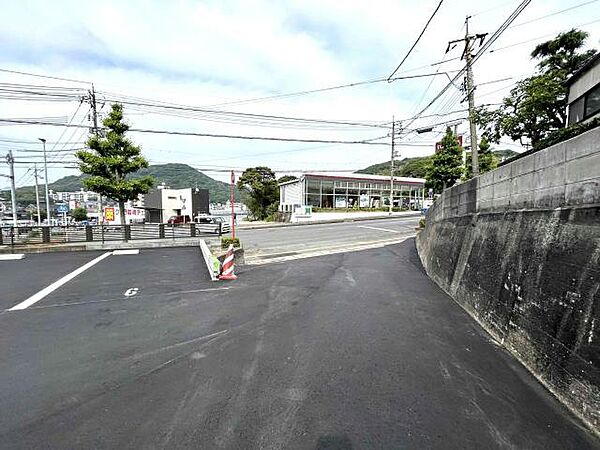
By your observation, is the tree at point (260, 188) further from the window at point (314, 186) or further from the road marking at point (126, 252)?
the road marking at point (126, 252)

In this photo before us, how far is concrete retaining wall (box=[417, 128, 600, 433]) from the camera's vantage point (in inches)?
123

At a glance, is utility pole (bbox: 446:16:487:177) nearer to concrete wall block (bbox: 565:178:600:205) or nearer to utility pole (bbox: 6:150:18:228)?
concrete wall block (bbox: 565:178:600:205)

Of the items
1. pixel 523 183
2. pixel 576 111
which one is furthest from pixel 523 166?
pixel 576 111

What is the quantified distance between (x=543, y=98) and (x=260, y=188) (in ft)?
129

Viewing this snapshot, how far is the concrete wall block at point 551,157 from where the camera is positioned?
14.0 ft

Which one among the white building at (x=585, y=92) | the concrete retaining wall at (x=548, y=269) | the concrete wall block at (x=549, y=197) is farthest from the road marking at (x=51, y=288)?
the white building at (x=585, y=92)

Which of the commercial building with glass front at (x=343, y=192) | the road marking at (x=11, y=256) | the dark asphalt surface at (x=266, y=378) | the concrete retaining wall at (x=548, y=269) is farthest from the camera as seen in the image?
the commercial building with glass front at (x=343, y=192)

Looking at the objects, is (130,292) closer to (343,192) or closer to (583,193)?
(583,193)

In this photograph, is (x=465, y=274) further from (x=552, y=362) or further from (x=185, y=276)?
(x=185, y=276)

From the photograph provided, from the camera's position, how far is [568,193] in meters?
4.03

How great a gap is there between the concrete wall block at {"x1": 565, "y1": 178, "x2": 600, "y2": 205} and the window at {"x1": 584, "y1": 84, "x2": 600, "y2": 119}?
8.96 meters

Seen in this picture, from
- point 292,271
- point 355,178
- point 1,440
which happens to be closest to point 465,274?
point 292,271

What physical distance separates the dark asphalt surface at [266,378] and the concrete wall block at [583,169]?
8.22 ft

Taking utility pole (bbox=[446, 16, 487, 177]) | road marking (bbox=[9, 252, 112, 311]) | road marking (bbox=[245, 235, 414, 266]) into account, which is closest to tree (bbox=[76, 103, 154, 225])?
road marking (bbox=[9, 252, 112, 311])
